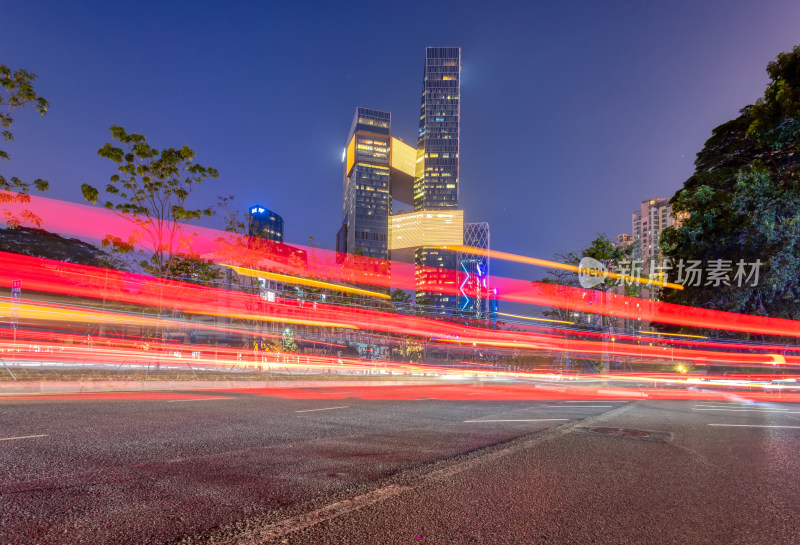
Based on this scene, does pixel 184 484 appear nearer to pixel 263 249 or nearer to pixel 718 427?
pixel 718 427

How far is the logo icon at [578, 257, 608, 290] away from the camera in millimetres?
36516

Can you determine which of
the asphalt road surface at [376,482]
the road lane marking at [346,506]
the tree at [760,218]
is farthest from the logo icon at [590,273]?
the road lane marking at [346,506]

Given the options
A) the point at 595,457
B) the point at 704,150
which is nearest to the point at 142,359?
the point at 595,457

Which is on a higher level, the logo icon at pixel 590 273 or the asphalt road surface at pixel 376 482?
the logo icon at pixel 590 273

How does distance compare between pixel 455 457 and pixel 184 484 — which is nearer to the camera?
pixel 184 484

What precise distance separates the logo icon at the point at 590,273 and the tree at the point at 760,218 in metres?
7.06

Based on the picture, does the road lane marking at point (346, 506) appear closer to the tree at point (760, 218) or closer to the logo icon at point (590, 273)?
the tree at point (760, 218)

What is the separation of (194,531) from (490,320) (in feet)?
139

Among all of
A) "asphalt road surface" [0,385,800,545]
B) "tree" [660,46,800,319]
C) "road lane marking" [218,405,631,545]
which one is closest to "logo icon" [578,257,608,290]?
"tree" [660,46,800,319]

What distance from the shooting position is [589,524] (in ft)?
12.0

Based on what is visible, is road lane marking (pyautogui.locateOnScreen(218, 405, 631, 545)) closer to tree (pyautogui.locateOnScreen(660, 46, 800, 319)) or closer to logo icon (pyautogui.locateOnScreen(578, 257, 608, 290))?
tree (pyautogui.locateOnScreen(660, 46, 800, 319))

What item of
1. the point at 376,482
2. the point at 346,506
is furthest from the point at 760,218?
the point at 346,506

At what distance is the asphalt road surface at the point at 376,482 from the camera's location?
336 cm

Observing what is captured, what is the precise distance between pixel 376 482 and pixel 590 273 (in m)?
35.5
